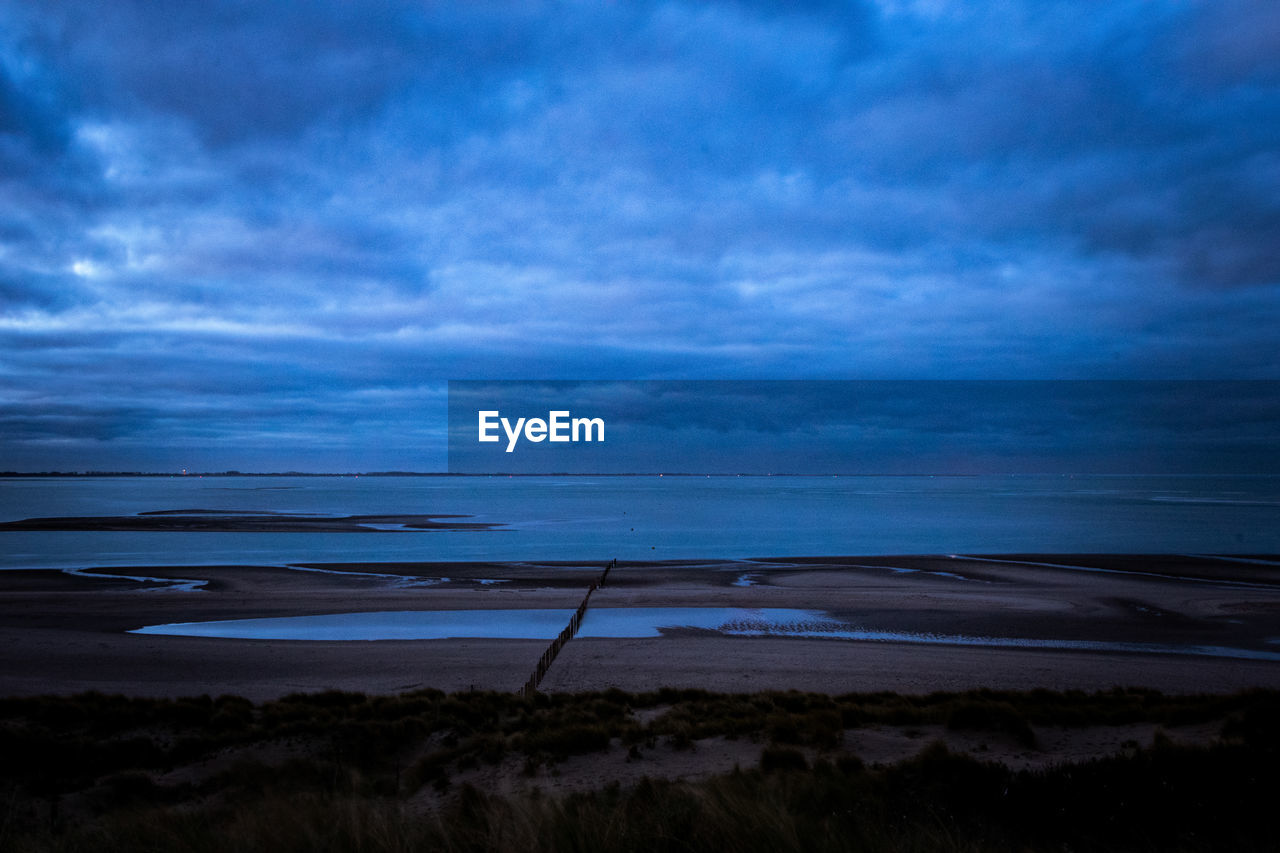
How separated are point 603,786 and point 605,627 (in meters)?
15.5

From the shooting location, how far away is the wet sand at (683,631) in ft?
57.2

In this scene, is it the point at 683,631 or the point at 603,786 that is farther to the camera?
the point at 683,631

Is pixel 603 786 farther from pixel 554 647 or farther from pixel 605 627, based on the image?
pixel 605 627

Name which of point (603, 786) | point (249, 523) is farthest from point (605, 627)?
point (249, 523)

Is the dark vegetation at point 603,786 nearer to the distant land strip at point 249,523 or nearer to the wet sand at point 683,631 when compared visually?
the wet sand at point 683,631

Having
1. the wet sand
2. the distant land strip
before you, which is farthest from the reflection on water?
the distant land strip

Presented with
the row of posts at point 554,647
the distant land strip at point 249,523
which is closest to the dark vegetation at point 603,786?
the row of posts at point 554,647

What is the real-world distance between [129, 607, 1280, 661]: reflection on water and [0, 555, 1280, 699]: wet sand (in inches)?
33.5

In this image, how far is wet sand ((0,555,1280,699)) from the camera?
17438 millimetres

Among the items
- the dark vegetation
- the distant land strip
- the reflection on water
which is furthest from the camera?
the distant land strip

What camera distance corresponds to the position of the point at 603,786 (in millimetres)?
9305

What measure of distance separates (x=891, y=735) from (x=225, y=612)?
2457cm

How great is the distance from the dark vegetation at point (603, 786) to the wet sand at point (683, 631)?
3034mm

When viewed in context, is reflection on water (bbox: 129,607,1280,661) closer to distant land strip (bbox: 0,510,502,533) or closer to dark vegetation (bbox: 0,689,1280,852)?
dark vegetation (bbox: 0,689,1280,852)
